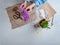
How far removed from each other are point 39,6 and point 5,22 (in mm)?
231

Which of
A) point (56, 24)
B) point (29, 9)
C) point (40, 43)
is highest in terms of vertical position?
point (29, 9)

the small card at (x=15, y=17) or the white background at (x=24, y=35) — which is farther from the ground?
the small card at (x=15, y=17)

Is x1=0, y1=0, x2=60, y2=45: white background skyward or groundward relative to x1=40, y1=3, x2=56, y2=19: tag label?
groundward

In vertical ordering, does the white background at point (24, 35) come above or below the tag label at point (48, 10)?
below

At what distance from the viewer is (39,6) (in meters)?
0.85

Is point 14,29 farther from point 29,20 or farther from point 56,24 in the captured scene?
point 56,24

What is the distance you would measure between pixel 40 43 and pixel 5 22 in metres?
0.24

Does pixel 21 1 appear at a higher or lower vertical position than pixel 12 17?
higher

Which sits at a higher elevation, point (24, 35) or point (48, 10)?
point (48, 10)

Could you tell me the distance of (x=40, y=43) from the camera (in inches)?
31.1

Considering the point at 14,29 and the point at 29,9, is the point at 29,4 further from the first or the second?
the point at 14,29

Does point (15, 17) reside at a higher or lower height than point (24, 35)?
higher

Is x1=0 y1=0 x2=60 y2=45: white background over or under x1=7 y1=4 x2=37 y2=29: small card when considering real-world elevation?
under

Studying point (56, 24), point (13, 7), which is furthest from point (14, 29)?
point (56, 24)
